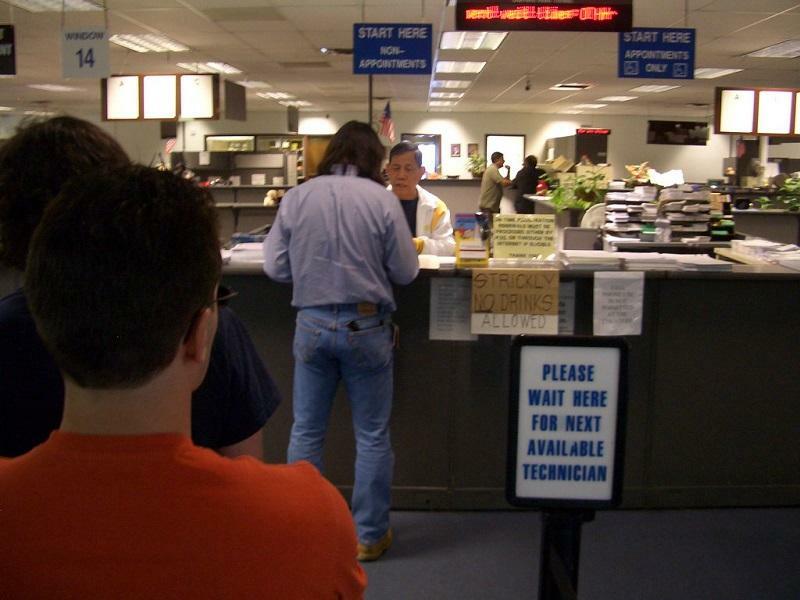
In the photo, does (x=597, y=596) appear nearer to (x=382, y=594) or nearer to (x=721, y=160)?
(x=382, y=594)

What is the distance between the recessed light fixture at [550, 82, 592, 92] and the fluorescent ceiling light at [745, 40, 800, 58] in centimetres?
371

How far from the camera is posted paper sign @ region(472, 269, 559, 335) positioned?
3086 mm

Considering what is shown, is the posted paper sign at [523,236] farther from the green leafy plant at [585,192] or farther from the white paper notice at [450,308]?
the green leafy plant at [585,192]

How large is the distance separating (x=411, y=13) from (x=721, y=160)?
15684 millimetres

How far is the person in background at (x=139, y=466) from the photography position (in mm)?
658

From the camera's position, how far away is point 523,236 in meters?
3.21

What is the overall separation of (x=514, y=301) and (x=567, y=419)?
84.9 inches

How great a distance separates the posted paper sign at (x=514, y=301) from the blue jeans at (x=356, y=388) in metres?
0.52

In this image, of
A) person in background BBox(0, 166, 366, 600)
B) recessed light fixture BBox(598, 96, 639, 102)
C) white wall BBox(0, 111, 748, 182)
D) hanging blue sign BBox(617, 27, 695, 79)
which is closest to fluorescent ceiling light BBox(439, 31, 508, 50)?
hanging blue sign BBox(617, 27, 695, 79)

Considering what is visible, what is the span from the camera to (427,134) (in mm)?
20562

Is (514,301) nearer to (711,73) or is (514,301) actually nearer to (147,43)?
(147,43)

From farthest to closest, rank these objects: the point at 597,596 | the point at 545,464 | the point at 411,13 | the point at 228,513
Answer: the point at 411,13 < the point at 597,596 < the point at 545,464 < the point at 228,513

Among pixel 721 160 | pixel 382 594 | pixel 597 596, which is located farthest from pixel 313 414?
pixel 721 160

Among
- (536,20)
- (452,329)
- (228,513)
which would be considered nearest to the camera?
(228,513)
